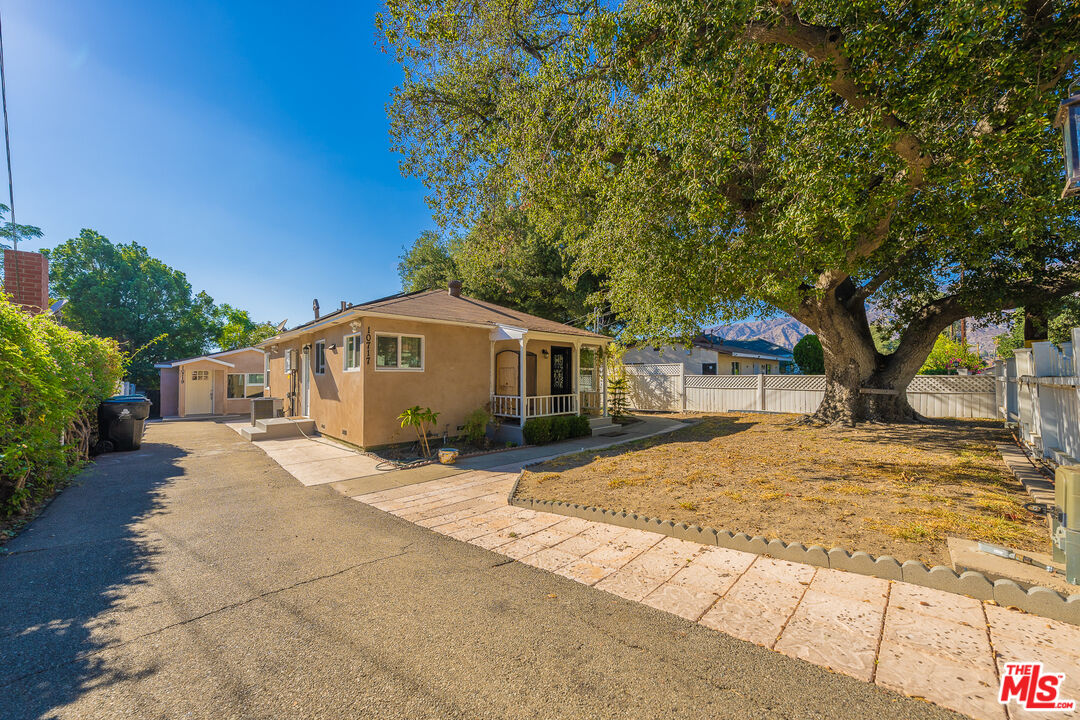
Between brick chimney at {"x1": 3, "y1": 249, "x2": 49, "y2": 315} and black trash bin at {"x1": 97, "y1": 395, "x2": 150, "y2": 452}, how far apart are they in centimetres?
234

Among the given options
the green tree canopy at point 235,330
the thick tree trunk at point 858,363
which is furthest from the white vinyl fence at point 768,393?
the green tree canopy at point 235,330

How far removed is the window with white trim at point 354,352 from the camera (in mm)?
8805

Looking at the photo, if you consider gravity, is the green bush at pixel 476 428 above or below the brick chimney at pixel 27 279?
below

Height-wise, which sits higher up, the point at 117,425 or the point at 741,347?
the point at 741,347

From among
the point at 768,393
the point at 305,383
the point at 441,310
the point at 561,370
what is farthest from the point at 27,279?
the point at 768,393

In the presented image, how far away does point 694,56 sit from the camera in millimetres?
5527

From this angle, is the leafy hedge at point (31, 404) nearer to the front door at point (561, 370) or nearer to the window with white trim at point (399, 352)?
the window with white trim at point (399, 352)

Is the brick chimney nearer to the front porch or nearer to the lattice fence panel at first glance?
the front porch

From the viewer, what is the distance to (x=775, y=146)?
640 cm

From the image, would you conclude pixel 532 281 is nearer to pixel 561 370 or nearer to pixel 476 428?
pixel 561 370

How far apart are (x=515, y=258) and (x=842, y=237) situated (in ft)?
42.1

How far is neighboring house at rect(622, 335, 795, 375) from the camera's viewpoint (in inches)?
831

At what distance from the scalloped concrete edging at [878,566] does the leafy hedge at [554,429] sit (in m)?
5.32

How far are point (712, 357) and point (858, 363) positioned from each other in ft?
35.7
